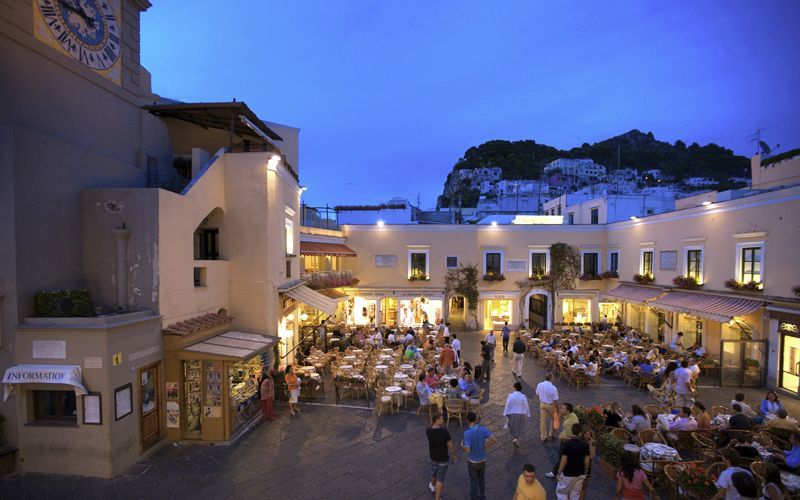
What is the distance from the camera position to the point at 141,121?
12172 mm

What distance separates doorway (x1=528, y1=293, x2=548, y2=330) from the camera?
2462cm

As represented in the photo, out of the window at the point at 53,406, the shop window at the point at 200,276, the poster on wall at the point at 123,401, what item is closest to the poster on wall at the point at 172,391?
the poster on wall at the point at 123,401

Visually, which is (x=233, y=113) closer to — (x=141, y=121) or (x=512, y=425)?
(x=141, y=121)

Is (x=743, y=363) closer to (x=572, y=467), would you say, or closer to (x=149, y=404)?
(x=572, y=467)

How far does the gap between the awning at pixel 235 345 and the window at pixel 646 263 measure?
19211 millimetres

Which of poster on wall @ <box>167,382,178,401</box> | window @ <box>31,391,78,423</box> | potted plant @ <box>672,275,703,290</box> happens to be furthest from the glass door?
window @ <box>31,391,78,423</box>

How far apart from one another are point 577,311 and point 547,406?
17.3m

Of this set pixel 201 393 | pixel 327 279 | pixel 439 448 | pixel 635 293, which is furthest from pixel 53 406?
pixel 635 293

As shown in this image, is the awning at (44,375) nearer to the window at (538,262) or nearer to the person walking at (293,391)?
the person walking at (293,391)

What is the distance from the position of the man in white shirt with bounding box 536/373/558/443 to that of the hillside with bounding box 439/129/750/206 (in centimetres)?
5983

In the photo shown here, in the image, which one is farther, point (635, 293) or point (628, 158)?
point (628, 158)

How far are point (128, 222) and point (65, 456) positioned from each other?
4.86m

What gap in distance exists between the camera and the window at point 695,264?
55.4ft

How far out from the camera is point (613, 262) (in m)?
23.8
